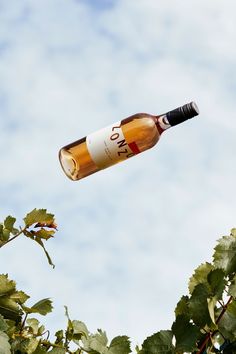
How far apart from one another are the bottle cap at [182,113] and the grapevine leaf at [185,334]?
2.67 m

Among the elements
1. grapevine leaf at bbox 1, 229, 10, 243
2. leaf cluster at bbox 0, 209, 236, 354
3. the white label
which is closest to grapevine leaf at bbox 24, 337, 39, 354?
leaf cluster at bbox 0, 209, 236, 354

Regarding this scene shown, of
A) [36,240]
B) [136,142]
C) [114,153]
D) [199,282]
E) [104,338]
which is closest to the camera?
[199,282]

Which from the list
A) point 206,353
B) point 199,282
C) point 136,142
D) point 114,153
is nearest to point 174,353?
point 206,353

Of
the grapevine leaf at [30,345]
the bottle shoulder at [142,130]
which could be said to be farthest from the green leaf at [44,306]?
the bottle shoulder at [142,130]

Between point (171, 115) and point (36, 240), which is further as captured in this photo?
point (171, 115)

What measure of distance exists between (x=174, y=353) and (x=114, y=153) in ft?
7.91

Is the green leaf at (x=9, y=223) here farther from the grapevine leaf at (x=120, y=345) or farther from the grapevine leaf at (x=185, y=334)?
the grapevine leaf at (x=185, y=334)

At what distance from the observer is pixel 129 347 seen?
2008mm

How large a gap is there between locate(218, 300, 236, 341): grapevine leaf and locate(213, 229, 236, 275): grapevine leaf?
0.40 feet

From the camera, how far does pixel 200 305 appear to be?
1814mm

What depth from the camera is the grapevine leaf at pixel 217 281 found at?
5.91 ft

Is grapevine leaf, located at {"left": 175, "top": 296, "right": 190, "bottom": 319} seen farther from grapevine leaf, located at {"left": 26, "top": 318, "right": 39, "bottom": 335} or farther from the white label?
the white label

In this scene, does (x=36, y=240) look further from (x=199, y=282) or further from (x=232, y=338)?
(x=232, y=338)

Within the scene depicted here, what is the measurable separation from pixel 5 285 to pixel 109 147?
83.0 inches
